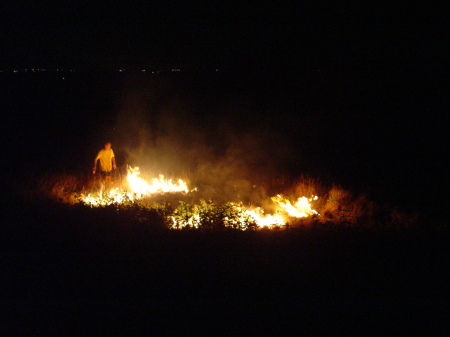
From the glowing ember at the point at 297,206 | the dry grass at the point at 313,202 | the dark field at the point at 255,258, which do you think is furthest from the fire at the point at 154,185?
the glowing ember at the point at 297,206

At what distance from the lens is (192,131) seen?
49.9ft

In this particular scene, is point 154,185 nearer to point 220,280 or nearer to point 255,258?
point 255,258

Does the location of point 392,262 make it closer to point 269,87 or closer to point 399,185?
point 399,185

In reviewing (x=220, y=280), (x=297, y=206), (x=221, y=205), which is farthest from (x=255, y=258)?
(x=297, y=206)

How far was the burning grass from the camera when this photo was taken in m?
5.95

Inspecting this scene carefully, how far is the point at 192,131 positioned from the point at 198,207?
901 cm

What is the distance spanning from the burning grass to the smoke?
2316 millimetres

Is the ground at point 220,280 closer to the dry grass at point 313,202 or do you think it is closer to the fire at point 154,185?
the dry grass at point 313,202

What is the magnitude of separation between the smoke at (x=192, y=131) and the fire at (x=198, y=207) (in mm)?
1627

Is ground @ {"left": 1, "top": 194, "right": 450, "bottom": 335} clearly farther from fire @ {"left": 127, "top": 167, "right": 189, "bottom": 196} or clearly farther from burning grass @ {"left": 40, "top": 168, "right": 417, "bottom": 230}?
fire @ {"left": 127, "top": 167, "right": 189, "bottom": 196}

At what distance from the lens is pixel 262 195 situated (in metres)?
8.33

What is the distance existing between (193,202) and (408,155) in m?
8.83

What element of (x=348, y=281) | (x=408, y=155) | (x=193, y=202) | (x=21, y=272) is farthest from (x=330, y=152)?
(x=21, y=272)

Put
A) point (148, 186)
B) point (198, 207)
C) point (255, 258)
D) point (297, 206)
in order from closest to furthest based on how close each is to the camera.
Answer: point (255, 258) → point (198, 207) → point (297, 206) → point (148, 186)
